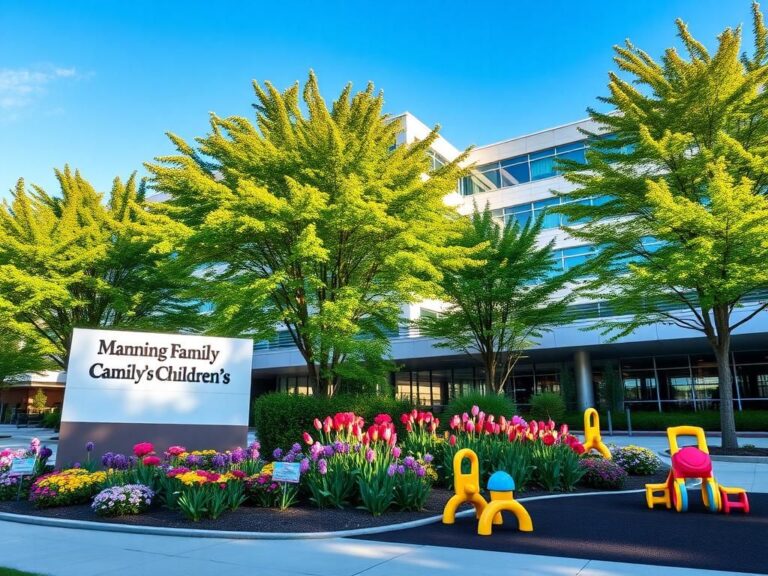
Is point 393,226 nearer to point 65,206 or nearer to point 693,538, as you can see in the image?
point 693,538

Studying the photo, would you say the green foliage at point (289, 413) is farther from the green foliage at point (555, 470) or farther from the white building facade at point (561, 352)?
the white building facade at point (561, 352)

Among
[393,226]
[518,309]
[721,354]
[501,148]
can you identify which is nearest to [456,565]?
[393,226]

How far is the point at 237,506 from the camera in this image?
7984mm

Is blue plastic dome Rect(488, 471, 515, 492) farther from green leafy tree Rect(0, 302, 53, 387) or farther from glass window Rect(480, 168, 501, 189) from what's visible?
glass window Rect(480, 168, 501, 189)

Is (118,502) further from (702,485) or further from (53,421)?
(53,421)

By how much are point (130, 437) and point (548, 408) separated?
21060 mm

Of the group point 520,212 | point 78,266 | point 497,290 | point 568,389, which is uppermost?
point 520,212

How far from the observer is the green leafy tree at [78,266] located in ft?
70.2

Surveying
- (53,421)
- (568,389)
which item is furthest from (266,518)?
(53,421)

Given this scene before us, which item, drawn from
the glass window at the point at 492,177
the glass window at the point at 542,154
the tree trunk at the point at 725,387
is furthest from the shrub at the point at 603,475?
the glass window at the point at 492,177

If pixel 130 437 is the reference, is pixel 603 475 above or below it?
below

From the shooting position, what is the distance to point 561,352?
101ft

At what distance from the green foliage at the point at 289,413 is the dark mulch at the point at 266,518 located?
145 inches

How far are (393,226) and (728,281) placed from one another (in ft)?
29.6
